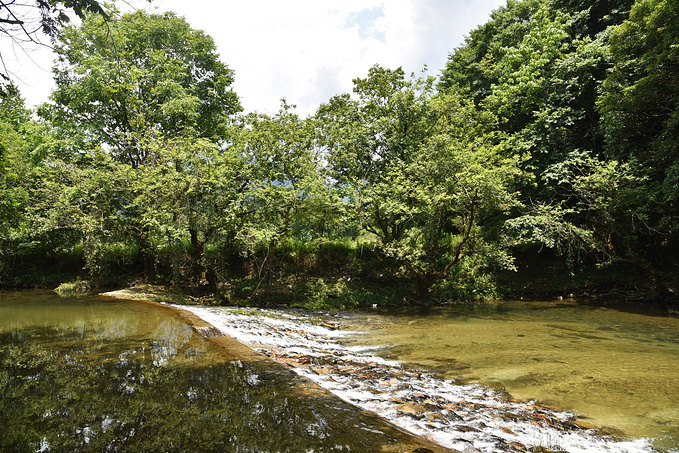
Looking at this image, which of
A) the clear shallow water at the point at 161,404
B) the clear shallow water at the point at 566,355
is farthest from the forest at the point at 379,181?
the clear shallow water at the point at 161,404

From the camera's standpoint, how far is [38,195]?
18500 mm

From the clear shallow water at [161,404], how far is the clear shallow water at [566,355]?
3239 millimetres

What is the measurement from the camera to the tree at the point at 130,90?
18.3m

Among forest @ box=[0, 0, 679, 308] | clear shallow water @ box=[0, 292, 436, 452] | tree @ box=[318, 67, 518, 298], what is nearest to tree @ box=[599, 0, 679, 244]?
forest @ box=[0, 0, 679, 308]

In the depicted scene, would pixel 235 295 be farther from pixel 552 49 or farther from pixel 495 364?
pixel 552 49

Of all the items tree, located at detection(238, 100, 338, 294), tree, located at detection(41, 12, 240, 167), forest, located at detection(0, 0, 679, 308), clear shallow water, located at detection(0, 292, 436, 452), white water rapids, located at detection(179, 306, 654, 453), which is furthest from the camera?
tree, located at detection(41, 12, 240, 167)

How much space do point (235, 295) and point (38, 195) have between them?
12.3 meters

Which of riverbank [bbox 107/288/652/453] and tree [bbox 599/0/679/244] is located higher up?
tree [bbox 599/0/679/244]

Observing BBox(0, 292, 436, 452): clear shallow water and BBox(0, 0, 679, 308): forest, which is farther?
BBox(0, 0, 679, 308): forest

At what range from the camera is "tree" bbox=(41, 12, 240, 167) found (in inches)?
720

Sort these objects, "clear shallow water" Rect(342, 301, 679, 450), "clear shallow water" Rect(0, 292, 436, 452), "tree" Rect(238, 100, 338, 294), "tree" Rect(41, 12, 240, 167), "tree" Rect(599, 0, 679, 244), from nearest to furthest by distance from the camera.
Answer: "clear shallow water" Rect(0, 292, 436, 452), "clear shallow water" Rect(342, 301, 679, 450), "tree" Rect(599, 0, 679, 244), "tree" Rect(238, 100, 338, 294), "tree" Rect(41, 12, 240, 167)

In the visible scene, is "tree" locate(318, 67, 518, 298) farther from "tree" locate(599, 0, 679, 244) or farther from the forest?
"tree" locate(599, 0, 679, 244)

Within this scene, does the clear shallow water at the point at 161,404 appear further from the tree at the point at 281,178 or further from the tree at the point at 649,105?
the tree at the point at 649,105

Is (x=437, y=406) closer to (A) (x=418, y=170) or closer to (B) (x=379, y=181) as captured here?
(A) (x=418, y=170)
